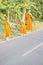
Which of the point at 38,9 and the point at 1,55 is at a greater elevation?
the point at 1,55

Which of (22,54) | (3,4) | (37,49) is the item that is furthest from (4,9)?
(22,54)

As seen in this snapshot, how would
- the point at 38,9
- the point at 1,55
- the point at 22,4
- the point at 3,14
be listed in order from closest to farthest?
the point at 1,55
the point at 3,14
the point at 22,4
the point at 38,9

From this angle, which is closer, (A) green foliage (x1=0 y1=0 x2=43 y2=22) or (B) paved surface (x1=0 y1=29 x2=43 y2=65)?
(B) paved surface (x1=0 y1=29 x2=43 y2=65)

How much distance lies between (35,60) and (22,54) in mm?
1400

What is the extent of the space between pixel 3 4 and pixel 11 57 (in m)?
12.7

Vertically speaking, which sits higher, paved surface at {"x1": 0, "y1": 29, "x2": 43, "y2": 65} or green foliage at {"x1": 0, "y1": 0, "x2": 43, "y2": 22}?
paved surface at {"x1": 0, "y1": 29, "x2": 43, "y2": 65}

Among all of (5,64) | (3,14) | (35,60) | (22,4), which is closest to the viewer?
(5,64)

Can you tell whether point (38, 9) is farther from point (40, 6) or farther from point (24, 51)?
point (24, 51)

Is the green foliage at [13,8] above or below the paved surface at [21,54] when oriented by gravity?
below

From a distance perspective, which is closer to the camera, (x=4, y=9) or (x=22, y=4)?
(x=4, y=9)

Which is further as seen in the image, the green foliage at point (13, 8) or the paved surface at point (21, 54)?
the green foliage at point (13, 8)

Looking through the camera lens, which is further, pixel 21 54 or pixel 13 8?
pixel 13 8

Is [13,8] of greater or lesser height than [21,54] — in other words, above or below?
below

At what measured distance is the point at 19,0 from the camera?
26844 mm
